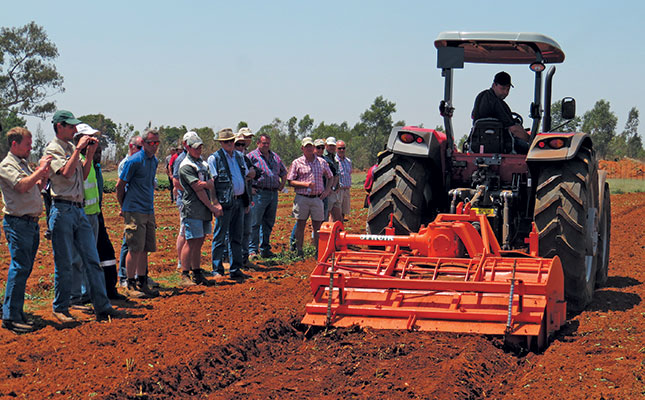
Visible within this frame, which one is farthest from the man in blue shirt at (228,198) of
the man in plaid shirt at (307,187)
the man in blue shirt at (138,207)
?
the man in plaid shirt at (307,187)

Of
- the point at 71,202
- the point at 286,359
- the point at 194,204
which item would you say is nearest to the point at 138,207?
the point at 194,204

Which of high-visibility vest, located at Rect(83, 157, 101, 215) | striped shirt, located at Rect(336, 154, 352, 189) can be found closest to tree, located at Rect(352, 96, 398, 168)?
striped shirt, located at Rect(336, 154, 352, 189)

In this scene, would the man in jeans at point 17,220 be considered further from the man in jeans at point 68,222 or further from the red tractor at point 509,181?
the red tractor at point 509,181

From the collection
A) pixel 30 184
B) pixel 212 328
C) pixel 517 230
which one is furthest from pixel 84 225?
pixel 517 230

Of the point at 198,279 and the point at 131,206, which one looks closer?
the point at 131,206

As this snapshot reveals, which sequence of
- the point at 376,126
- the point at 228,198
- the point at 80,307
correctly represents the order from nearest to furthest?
the point at 80,307
the point at 228,198
the point at 376,126

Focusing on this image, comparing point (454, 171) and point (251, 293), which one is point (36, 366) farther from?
point (454, 171)

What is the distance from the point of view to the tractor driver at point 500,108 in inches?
292

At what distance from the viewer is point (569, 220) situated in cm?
644

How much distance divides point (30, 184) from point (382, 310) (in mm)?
3017

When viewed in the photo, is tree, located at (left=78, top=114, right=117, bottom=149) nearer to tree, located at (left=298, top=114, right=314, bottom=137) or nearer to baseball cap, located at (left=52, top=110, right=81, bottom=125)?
tree, located at (left=298, top=114, right=314, bottom=137)

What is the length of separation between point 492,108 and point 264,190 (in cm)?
401

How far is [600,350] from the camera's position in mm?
5289

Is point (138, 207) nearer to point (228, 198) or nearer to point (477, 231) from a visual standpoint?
point (228, 198)
